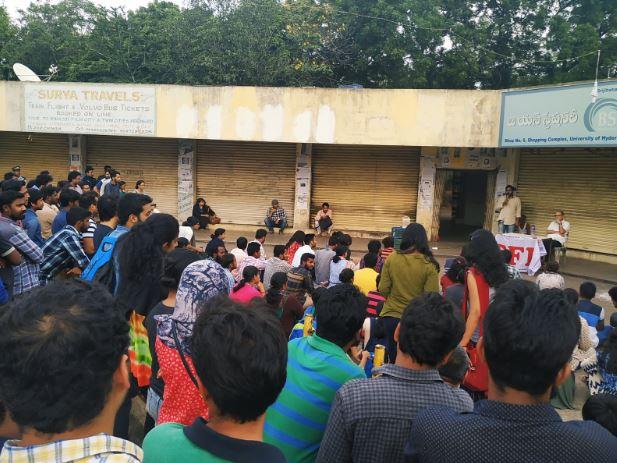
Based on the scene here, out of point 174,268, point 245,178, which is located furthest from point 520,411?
point 245,178

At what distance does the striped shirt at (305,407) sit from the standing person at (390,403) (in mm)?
199

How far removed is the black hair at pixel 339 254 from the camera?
21.3 ft

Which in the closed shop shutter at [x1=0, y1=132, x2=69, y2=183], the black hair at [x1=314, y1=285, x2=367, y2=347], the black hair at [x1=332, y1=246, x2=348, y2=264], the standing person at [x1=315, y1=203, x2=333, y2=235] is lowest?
the standing person at [x1=315, y1=203, x2=333, y2=235]

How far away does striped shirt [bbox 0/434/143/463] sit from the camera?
1.22m

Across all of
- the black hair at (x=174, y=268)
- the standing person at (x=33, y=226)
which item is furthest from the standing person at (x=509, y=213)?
the black hair at (x=174, y=268)

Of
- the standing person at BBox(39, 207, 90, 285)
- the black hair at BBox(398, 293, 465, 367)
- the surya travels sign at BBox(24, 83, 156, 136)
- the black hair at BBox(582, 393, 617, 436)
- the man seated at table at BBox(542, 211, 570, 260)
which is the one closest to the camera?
the black hair at BBox(398, 293, 465, 367)

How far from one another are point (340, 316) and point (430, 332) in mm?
447

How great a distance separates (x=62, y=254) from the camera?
14.4 ft

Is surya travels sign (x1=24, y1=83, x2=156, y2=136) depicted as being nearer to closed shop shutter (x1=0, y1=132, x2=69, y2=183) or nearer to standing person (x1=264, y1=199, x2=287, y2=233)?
closed shop shutter (x1=0, y1=132, x2=69, y2=183)

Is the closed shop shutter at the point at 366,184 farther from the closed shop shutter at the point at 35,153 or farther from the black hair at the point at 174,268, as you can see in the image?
the black hair at the point at 174,268

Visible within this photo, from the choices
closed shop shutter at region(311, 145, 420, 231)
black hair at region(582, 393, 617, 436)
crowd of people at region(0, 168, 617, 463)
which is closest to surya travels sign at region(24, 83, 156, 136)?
closed shop shutter at region(311, 145, 420, 231)

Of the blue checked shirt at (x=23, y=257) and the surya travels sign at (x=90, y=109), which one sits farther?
the surya travels sign at (x=90, y=109)

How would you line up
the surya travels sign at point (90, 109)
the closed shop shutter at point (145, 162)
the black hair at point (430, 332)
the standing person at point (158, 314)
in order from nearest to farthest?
the black hair at point (430, 332) → the standing person at point (158, 314) → the surya travels sign at point (90, 109) → the closed shop shutter at point (145, 162)

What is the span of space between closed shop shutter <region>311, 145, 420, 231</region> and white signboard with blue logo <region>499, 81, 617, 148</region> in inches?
122
